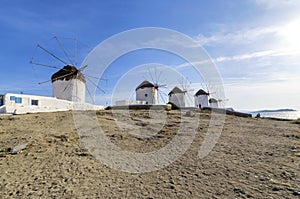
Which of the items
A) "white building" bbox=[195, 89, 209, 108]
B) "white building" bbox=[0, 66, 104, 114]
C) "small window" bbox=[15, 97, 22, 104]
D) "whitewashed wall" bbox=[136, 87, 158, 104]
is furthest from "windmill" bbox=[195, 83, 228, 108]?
"small window" bbox=[15, 97, 22, 104]

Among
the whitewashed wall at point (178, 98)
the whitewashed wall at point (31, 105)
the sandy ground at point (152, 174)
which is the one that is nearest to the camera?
the sandy ground at point (152, 174)

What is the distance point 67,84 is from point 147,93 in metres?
15.9

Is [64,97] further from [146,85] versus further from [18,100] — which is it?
[146,85]

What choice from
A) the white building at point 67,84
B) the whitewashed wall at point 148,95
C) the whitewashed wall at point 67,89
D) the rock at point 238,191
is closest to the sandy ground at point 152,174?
the rock at point 238,191

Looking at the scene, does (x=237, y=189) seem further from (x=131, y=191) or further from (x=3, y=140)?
(x=3, y=140)

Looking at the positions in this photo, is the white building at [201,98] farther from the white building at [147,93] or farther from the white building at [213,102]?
the white building at [147,93]

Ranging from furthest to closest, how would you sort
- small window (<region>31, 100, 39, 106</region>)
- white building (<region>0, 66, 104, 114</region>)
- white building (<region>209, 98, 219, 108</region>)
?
white building (<region>209, 98, 219, 108</region>) < small window (<region>31, 100, 39, 106</region>) < white building (<region>0, 66, 104, 114</region>)

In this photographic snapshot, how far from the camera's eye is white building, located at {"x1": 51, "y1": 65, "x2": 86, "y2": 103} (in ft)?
84.2

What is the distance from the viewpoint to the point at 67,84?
26172 millimetres

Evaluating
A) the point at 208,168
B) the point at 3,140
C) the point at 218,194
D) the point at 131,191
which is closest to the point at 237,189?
the point at 218,194

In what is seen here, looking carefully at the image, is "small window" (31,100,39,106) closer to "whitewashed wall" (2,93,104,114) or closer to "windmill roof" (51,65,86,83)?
"whitewashed wall" (2,93,104,114)

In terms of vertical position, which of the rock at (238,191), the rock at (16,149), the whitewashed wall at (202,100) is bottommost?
the rock at (238,191)

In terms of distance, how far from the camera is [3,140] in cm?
757

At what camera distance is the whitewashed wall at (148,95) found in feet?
124
